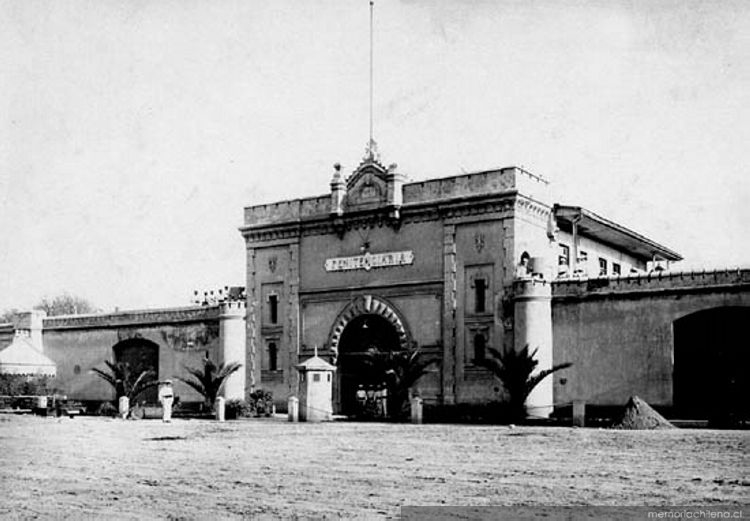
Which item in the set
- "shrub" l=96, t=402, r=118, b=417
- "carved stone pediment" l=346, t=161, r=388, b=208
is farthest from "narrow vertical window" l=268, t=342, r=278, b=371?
"carved stone pediment" l=346, t=161, r=388, b=208

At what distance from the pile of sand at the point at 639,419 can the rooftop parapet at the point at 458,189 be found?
30.9 feet

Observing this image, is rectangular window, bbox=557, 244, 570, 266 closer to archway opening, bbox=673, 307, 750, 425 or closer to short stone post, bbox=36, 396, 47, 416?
archway opening, bbox=673, 307, 750, 425

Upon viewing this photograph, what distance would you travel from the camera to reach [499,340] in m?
31.8

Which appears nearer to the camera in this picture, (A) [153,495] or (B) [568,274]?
(A) [153,495]

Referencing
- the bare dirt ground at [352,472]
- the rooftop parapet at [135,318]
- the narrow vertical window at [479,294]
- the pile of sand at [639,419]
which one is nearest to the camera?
the bare dirt ground at [352,472]

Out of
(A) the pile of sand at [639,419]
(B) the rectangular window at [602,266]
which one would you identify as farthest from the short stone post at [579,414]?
(B) the rectangular window at [602,266]

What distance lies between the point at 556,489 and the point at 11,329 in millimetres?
43199

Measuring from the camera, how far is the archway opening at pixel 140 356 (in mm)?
42812

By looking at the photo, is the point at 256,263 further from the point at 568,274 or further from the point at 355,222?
the point at 568,274

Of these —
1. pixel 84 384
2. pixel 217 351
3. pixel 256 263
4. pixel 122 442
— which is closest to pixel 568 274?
pixel 256 263

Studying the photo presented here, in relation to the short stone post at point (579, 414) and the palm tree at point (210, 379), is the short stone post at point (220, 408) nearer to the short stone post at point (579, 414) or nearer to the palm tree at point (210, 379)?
the palm tree at point (210, 379)

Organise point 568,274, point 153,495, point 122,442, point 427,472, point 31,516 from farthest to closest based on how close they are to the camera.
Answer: point 568,274, point 122,442, point 427,472, point 153,495, point 31,516

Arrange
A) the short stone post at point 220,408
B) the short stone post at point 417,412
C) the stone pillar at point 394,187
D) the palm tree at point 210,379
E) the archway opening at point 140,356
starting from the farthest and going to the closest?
1. the archway opening at point 140,356
2. the palm tree at point 210,379
3. the stone pillar at point 394,187
4. the short stone post at point 220,408
5. the short stone post at point 417,412

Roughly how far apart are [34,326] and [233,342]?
1532 cm
